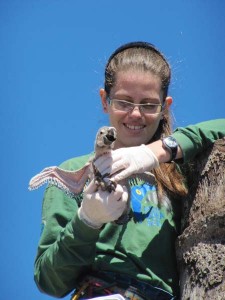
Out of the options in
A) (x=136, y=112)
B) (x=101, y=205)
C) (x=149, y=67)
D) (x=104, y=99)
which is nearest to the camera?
(x=101, y=205)

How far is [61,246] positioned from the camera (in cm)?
396

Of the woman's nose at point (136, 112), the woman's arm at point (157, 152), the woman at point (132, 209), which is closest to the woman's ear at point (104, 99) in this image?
the woman at point (132, 209)

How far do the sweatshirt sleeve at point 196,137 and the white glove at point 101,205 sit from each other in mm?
715

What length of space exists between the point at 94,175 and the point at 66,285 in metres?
0.87

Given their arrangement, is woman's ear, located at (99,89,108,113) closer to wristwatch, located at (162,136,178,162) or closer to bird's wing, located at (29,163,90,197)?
wristwatch, located at (162,136,178,162)

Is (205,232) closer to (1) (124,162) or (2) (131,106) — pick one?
(1) (124,162)

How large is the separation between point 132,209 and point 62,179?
0.59m

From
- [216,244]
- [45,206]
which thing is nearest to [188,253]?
[216,244]

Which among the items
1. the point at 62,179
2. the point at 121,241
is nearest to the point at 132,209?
the point at 121,241

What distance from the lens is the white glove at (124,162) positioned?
12.3ft

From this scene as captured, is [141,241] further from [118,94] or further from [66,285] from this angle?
[118,94]

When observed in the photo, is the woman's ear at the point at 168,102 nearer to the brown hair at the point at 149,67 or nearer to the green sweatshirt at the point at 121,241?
the brown hair at the point at 149,67

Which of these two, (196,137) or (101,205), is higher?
(196,137)

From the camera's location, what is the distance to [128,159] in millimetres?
3852
